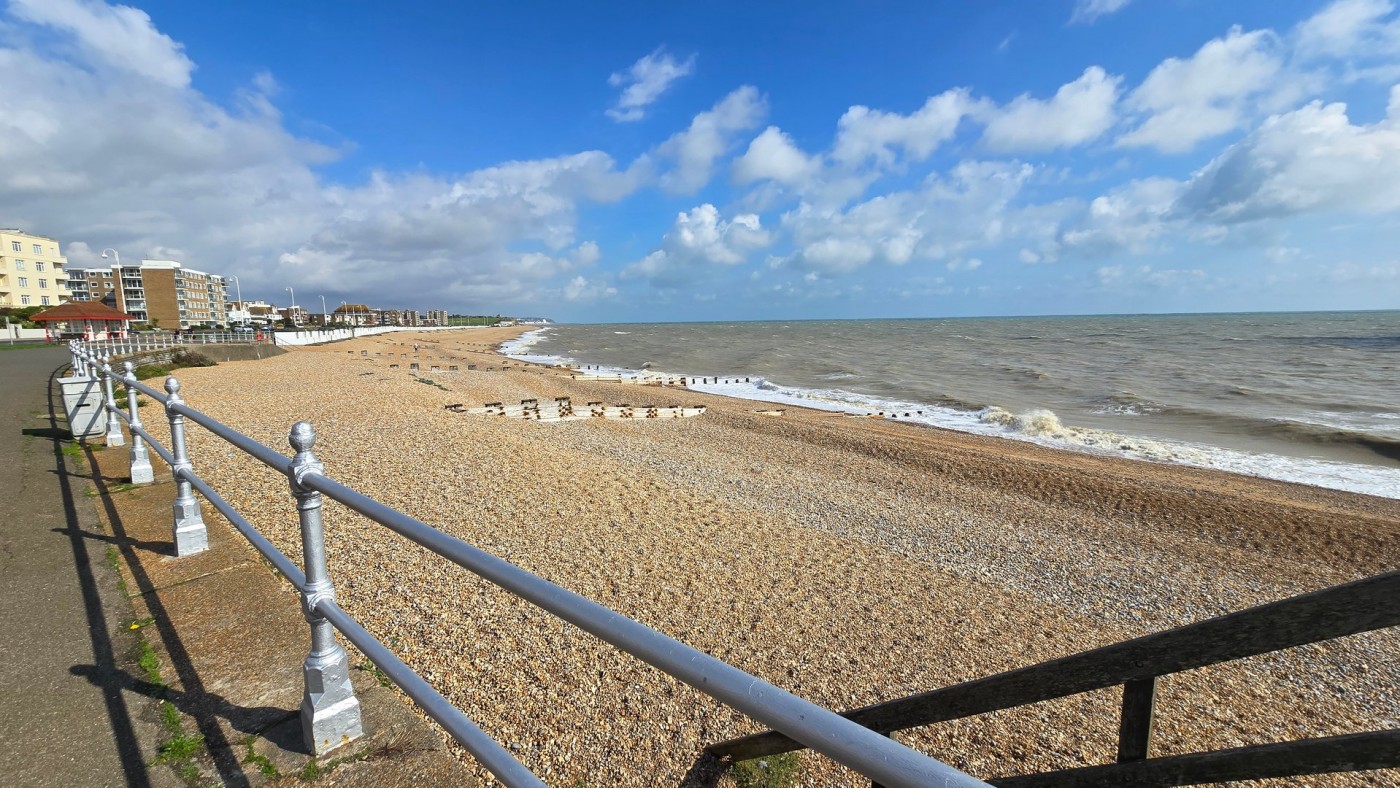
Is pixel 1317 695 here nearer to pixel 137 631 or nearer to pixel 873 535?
pixel 873 535

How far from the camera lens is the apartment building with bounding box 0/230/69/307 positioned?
63219mm

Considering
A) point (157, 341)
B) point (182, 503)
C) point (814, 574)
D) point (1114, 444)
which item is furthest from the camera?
point (157, 341)

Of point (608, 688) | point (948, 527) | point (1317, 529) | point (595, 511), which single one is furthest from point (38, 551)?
point (1317, 529)

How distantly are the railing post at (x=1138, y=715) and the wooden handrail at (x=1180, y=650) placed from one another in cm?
3

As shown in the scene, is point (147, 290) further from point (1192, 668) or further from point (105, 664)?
point (1192, 668)

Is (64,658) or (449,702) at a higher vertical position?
(449,702)

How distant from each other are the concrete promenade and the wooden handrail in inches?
65.6

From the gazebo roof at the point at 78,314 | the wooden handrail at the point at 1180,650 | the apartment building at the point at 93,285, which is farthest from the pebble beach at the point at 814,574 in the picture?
the apartment building at the point at 93,285

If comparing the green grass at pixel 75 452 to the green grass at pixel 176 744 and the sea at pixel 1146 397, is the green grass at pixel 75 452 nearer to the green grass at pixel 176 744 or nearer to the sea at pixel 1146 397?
the green grass at pixel 176 744

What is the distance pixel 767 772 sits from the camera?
10.1 feet

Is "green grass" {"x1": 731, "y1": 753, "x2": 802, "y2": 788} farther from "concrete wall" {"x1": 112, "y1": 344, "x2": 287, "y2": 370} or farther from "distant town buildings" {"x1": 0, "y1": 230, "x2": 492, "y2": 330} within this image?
"distant town buildings" {"x1": 0, "y1": 230, "x2": 492, "y2": 330}

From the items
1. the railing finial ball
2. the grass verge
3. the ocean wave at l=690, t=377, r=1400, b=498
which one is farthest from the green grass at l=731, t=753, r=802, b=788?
the ocean wave at l=690, t=377, r=1400, b=498

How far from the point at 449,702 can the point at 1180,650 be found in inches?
74.1

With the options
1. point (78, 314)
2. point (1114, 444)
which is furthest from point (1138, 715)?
point (78, 314)
